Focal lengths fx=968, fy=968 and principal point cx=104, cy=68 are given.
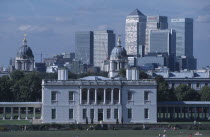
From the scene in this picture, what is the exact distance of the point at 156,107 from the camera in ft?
374

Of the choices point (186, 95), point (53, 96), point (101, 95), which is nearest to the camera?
point (53, 96)

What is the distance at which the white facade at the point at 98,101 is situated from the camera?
371 feet

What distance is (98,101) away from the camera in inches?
4488

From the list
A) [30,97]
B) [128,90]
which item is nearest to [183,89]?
[30,97]

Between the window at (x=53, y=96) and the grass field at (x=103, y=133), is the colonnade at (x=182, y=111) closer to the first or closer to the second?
the window at (x=53, y=96)

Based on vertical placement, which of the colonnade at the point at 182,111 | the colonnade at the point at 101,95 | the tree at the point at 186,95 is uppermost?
the colonnade at the point at 101,95

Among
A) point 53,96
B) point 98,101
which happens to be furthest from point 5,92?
point 98,101

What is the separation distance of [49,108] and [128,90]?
9573 mm

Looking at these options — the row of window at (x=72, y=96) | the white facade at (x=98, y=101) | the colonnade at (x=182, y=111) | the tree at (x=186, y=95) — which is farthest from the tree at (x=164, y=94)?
the white facade at (x=98, y=101)

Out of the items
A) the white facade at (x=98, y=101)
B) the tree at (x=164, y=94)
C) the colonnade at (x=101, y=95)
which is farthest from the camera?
the tree at (x=164, y=94)

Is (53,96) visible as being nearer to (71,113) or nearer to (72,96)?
(72,96)

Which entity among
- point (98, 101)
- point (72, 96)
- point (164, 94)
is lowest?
point (164, 94)

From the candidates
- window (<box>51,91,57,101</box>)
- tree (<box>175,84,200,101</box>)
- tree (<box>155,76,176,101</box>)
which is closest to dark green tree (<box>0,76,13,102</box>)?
tree (<box>155,76,176,101</box>)

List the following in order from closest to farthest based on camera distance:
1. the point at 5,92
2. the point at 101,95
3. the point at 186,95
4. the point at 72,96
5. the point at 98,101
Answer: the point at 72,96 < the point at 98,101 < the point at 101,95 < the point at 186,95 < the point at 5,92
